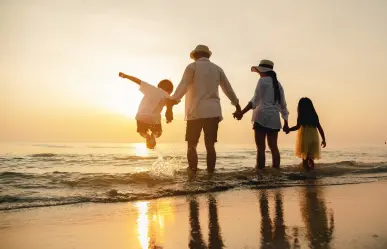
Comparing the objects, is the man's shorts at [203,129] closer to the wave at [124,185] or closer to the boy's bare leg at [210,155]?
the boy's bare leg at [210,155]

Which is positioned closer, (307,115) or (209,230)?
(209,230)

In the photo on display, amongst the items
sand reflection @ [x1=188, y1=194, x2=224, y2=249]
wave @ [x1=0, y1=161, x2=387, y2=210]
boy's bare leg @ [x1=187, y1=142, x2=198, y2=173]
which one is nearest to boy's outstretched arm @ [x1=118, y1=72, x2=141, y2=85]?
boy's bare leg @ [x1=187, y1=142, x2=198, y2=173]

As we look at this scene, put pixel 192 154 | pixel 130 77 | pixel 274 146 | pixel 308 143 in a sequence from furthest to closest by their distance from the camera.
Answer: pixel 308 143, pixel 274 146, pixel 130 77, pixel 192 154

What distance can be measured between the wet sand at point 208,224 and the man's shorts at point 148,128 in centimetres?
355

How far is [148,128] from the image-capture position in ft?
25.9

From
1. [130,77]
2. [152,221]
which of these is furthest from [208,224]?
[130,77]

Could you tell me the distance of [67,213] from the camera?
141 inches

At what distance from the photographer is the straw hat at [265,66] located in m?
8.13

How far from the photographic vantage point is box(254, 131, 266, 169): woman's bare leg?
795 centimetres

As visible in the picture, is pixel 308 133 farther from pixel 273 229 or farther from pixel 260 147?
pixel 273 229

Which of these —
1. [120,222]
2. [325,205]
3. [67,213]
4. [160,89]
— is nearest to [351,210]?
[325,205]

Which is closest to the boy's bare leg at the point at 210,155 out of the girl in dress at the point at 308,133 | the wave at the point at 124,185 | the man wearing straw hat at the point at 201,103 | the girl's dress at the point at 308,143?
the man wearing straw hat at the point at 201,103

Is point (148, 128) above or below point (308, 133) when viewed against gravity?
above

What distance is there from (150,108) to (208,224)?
16.6 ft
